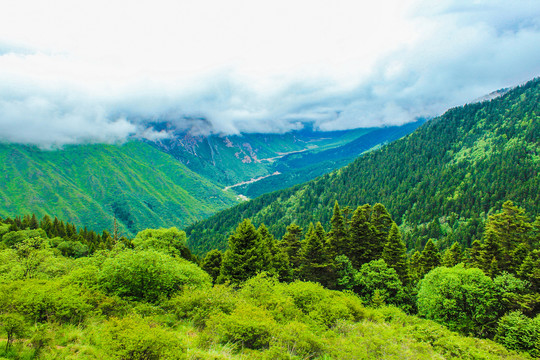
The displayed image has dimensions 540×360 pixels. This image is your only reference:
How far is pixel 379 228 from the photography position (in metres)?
54.8

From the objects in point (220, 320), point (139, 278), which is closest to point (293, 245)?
point (139, 278)

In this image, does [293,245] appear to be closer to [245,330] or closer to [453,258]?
[453,258]

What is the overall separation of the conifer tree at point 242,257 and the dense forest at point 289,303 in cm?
19

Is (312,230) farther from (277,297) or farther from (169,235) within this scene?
(169,235)

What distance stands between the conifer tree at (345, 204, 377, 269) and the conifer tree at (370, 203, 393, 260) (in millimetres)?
468

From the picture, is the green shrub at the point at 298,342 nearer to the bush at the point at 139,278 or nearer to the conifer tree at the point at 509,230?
the bush at the point at 139,278

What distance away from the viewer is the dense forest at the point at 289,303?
20016 millimetres

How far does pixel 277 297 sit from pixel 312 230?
23.7m

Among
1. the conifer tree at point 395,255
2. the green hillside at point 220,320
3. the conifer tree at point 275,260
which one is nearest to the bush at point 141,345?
the green hillside at point 220,320

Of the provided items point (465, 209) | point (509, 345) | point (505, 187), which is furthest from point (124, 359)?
point (505, 187)

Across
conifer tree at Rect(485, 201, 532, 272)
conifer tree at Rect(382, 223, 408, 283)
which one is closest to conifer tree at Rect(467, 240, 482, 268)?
conifer tree at Rect(485, 201, 532, 272)

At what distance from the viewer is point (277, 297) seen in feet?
100

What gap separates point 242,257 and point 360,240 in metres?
24.3

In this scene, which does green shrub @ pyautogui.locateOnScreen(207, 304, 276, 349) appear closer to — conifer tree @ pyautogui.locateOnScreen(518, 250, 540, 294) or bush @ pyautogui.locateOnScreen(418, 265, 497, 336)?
bush @ pyautogui.locateOnScreen(418, 265, 497, 336)
